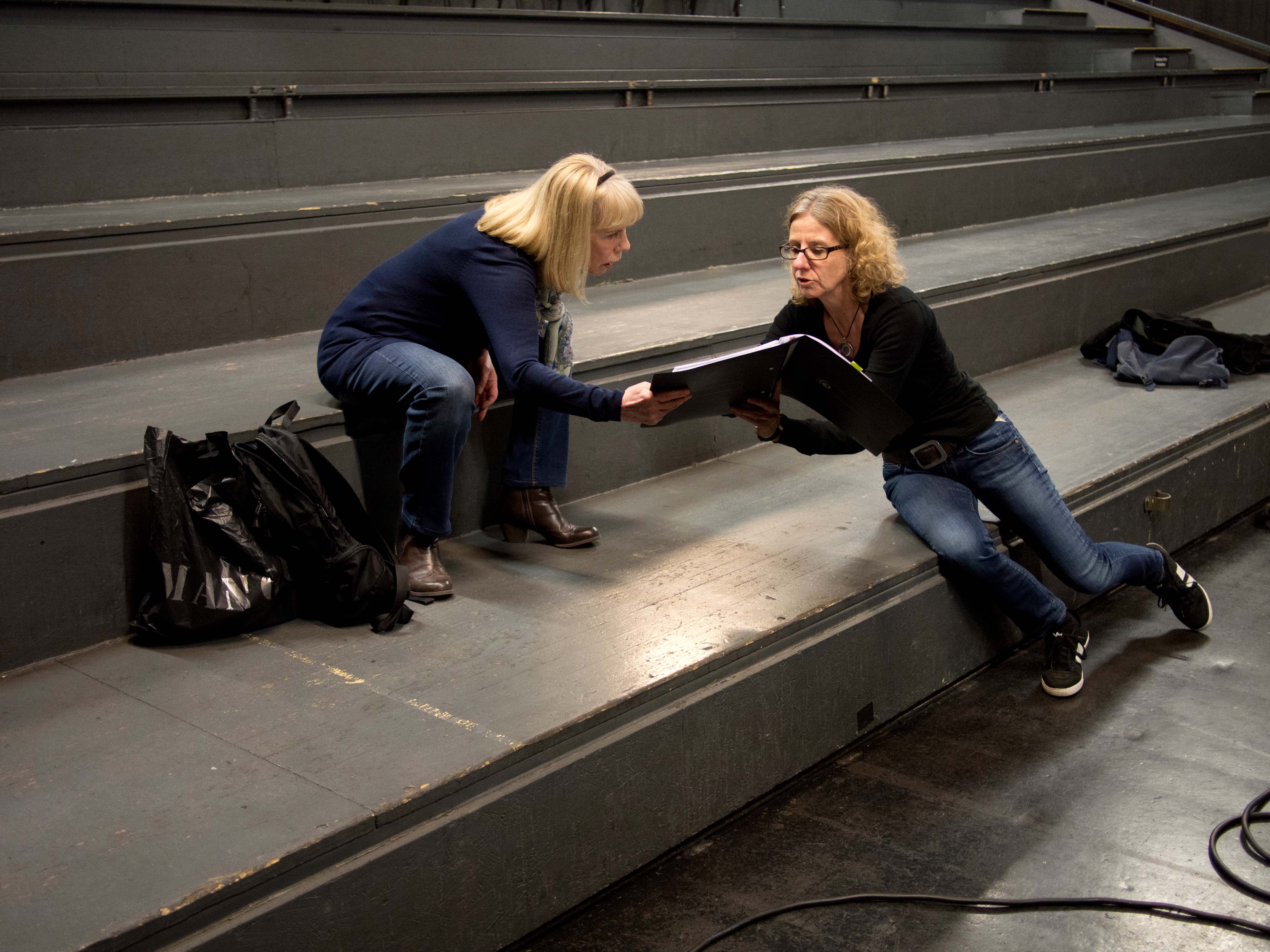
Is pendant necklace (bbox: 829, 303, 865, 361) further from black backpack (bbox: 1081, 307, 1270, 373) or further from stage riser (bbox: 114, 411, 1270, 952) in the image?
black backpack (bbox: 1081, 307, 1270, 373)

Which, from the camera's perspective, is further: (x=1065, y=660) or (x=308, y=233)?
Answer: (x=308, y=233)

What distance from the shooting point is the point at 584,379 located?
9.09 feet

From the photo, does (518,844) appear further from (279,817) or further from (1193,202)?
(1193,202)

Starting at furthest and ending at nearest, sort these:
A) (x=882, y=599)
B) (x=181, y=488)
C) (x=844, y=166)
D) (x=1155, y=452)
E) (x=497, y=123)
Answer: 1. (x=844, y=166)
2. (x=497, y=123)
3. (x=1155, y=452)
4. (x=882, y=599)
5. (x=181, y=488)

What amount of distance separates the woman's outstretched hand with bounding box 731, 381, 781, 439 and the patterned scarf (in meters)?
0.38

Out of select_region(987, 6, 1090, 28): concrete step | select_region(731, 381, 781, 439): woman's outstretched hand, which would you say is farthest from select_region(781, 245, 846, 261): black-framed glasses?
select_region(987, 6, 1090, 28): concrete step

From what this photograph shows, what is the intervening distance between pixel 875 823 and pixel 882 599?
46 cm

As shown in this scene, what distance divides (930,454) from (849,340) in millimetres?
312

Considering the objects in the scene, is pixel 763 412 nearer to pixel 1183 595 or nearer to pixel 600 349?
pixel 600 349

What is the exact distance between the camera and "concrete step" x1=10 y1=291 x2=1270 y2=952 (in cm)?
142

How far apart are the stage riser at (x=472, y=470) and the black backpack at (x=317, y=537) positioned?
0.21 meters

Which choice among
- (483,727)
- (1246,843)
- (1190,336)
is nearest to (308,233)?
(483,727)

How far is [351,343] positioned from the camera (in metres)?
2.31

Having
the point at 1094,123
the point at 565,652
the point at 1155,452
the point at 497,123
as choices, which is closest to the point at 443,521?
the point at 565,652
